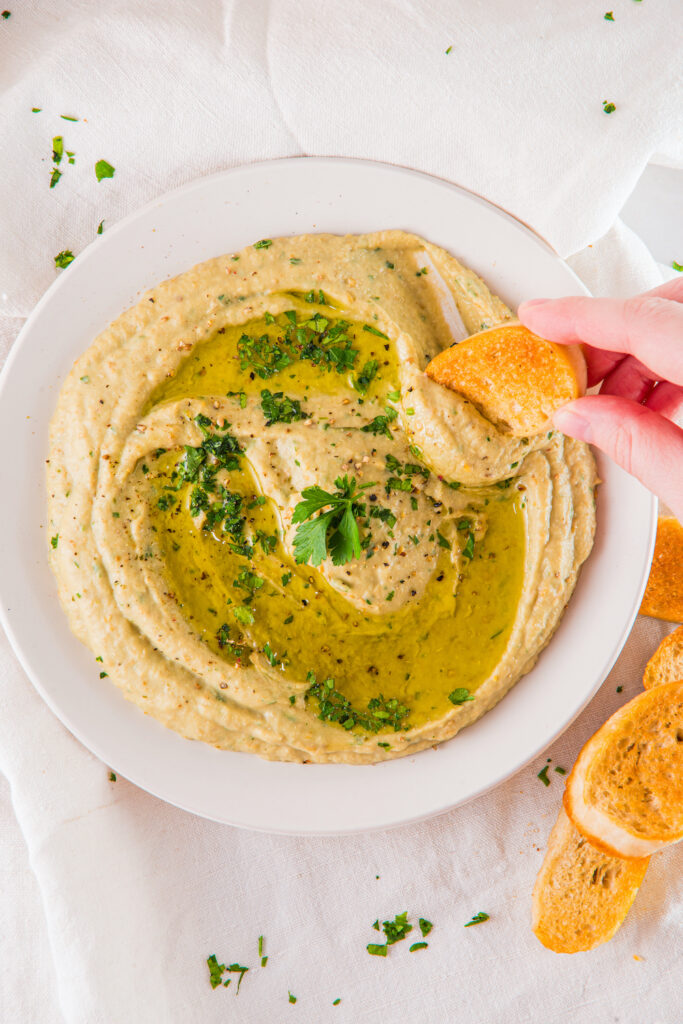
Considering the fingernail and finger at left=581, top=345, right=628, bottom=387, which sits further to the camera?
finger at left=581, top=345, right=628, bottom=387

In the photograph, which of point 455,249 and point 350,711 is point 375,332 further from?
point 350,711

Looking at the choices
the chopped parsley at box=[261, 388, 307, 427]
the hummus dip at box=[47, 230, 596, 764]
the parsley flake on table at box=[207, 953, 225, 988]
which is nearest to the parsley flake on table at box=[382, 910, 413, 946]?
the parsley flake on table at box=[207, 953, 225, 988]

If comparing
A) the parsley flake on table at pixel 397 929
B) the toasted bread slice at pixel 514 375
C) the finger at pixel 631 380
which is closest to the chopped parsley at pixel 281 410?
the toasted bread slice at pixel 514 375

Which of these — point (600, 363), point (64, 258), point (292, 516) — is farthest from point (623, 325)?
point (64, 258)

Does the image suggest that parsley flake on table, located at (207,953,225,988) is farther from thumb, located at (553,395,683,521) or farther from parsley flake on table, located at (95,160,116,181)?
parsley flake on table, located at (95,160,116,181)

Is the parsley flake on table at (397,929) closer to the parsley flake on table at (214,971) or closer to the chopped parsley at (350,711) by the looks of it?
the parsley flake on table at (214,971)

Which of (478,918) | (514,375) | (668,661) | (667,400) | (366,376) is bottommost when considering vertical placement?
(478,918)
